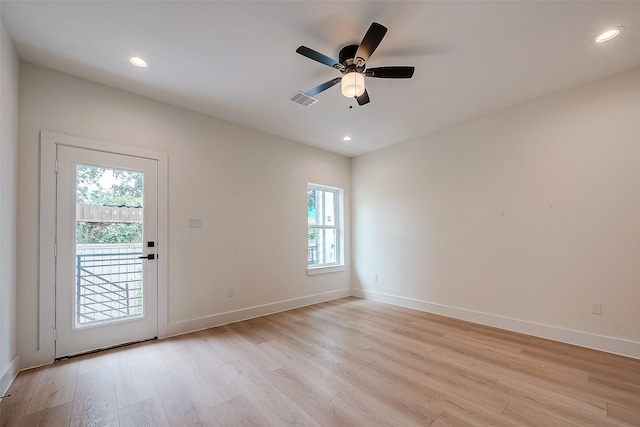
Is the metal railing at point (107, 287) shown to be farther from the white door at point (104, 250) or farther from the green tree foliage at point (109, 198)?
the green tree foliage at point (109, 198)

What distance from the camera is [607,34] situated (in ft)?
7.30

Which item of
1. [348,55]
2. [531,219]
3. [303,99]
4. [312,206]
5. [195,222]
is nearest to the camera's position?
[348,55]

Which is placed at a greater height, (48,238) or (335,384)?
(48,238)

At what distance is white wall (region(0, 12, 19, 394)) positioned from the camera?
2094 millimetres

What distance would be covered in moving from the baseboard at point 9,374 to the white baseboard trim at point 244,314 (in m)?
1.21

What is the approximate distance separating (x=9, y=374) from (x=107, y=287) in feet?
2.92

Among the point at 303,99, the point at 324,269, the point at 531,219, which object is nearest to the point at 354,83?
the point at 303,99

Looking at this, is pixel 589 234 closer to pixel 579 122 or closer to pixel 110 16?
pixel 579 122

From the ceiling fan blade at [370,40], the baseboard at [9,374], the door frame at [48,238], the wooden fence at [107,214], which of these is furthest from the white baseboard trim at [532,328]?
the baseboard at [9,374]

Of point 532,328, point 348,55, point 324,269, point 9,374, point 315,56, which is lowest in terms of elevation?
point 532,328

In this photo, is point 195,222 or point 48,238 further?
point 195,222

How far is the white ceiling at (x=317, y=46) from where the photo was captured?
78.0 inches

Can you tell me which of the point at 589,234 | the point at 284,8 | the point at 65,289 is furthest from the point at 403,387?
the point at 65,289

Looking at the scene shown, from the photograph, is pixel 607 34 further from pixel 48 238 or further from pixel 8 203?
pixel 48 238
